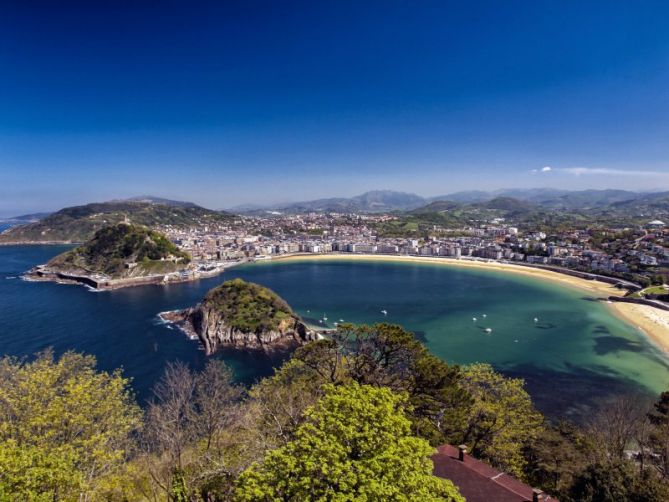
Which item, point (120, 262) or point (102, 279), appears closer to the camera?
point (102, 279)

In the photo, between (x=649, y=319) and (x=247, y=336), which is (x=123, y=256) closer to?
(x=247, y=336)

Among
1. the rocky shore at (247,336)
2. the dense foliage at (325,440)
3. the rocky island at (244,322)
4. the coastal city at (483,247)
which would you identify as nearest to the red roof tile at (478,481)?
the dense foliage at (325,440)

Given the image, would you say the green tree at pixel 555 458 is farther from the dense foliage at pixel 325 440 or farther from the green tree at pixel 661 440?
the green tree at pixel 661 440

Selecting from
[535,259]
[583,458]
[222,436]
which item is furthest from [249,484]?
[535,259]

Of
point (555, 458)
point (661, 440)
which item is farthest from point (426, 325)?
point (555, 458)

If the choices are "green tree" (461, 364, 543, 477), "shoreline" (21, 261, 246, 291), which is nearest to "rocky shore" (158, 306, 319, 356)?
"green tree" (461, 364, 543, 477)

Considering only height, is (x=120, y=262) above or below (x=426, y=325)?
above

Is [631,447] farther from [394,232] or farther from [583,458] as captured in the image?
[394,232]
